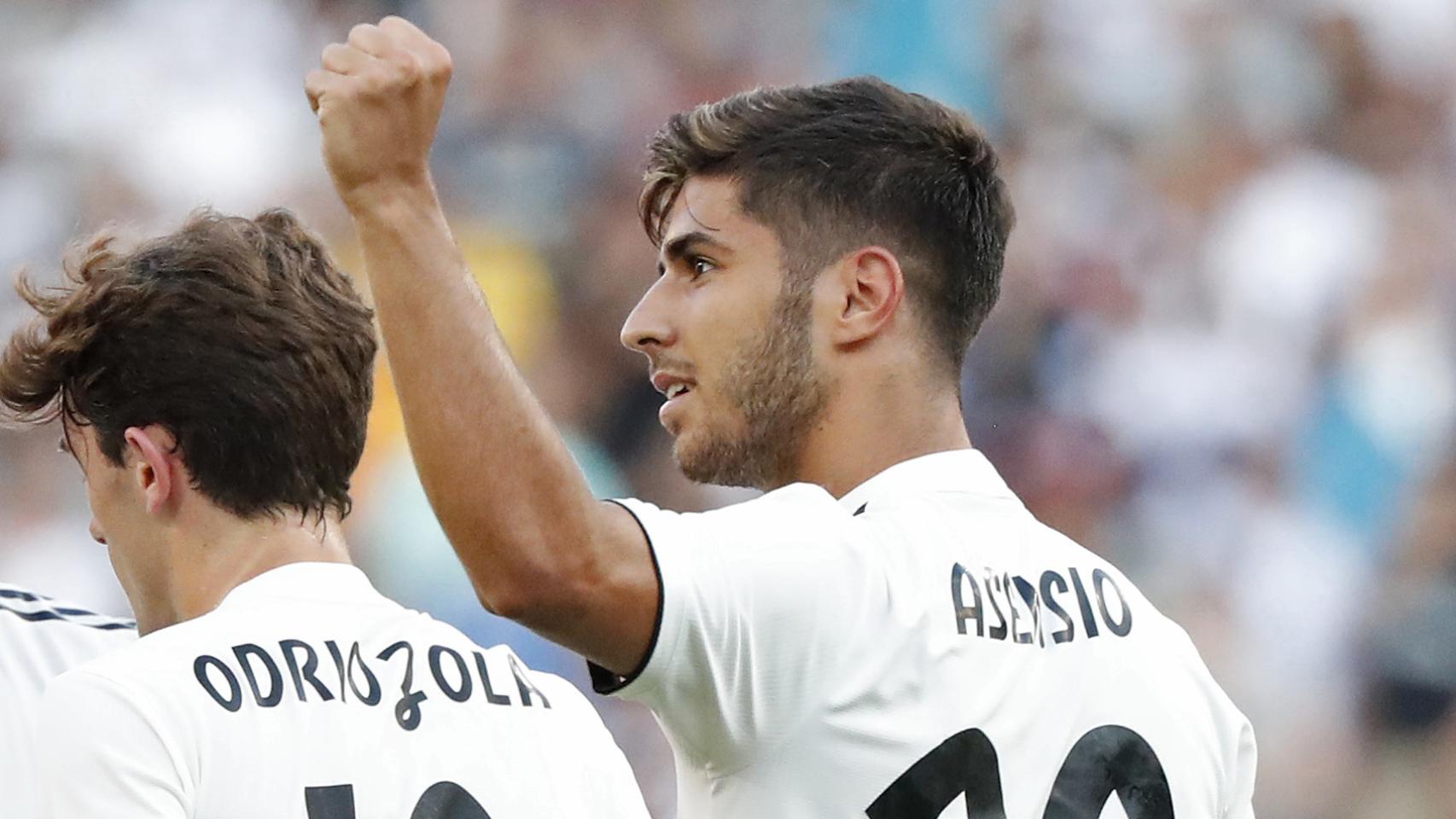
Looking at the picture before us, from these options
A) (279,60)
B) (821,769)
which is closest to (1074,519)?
→ (279,60)

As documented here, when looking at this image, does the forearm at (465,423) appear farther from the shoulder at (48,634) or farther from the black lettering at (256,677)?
the shoulder at (48,634)

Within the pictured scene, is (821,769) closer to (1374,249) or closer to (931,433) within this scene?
(931,433)

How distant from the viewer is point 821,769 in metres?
2.20

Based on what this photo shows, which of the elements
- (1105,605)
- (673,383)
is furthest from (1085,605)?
(673,383)

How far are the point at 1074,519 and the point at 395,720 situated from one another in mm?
4898

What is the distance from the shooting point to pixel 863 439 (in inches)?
99.2

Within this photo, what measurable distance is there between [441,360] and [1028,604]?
83 centimetres

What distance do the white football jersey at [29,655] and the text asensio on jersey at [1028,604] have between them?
1312 millimetres

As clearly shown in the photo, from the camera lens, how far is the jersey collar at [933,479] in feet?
8.11

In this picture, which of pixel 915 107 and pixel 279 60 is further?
pixel 279 60

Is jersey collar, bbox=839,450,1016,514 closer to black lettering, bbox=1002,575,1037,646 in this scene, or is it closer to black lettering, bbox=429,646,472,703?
black lettering, bbox=1002,575,1037,646

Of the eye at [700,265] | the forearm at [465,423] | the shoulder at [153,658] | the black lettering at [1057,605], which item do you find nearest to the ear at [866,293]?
the eye at [700,265]

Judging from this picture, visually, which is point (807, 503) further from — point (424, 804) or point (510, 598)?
point (424, 804)

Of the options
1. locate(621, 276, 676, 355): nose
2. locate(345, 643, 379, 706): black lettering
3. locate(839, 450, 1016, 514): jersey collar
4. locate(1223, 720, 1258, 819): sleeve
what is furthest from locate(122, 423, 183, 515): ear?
locate(1223, 720, 1258, 819): sleeve
